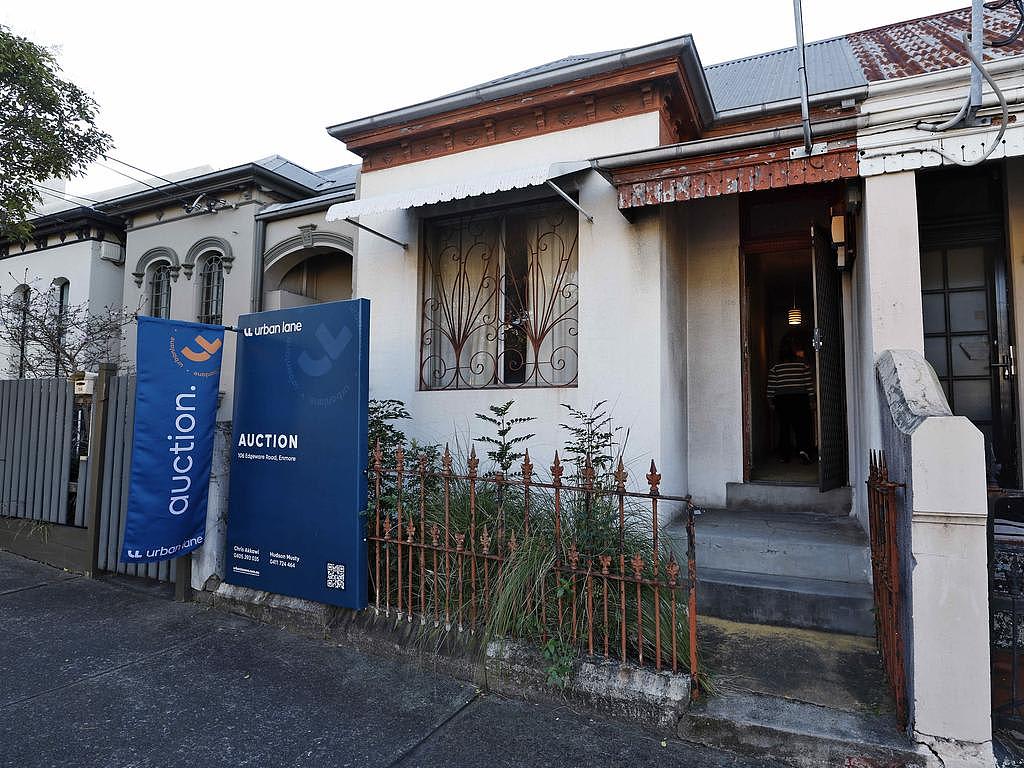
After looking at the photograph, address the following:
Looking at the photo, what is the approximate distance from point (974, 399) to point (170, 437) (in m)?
6.85

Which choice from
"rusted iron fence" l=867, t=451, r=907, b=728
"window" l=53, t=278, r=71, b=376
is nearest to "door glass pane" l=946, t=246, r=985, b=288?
"rusted iron fence" l=867, t=451, r=907, b=728

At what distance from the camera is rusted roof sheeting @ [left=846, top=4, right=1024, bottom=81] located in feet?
15.5

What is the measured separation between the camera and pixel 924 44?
623cm

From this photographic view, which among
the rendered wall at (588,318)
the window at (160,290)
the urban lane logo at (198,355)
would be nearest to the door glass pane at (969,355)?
the rendered wall at (588,318)

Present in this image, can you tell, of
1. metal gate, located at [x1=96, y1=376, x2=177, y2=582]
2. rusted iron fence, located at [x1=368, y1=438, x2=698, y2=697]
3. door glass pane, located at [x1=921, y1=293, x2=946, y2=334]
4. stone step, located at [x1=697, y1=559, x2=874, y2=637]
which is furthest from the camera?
door glass pane, located at [x1=921, y1=293, x2=946, y2=334]

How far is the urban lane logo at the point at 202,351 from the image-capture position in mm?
4230

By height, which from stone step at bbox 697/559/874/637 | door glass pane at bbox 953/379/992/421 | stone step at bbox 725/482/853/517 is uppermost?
door glass pane at bbox 953/379/992/421

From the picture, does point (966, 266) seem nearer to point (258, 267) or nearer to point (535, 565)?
point (535, 565)

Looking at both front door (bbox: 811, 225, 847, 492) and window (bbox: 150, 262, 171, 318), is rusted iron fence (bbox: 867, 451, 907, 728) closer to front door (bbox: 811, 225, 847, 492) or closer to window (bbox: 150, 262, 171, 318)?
front door (bbox: 811, 225, 847, 492)

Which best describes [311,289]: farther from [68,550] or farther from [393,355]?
[68,550]

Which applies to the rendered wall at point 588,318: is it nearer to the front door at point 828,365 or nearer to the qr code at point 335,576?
the front door at point 828,365

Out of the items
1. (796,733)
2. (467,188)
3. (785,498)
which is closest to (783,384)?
(785,498)

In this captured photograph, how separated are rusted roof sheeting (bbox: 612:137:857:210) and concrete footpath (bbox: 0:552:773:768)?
3.58m

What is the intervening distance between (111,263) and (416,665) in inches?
458
